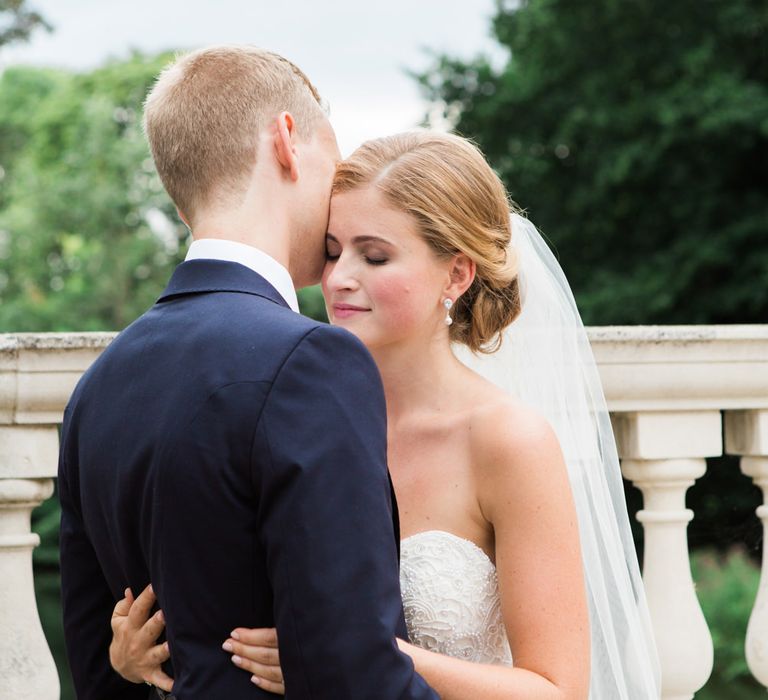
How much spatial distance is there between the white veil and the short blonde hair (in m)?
1.05

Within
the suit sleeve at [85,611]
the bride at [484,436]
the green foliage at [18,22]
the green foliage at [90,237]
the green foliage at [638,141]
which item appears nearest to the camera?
the suit sleeve at [85,611]

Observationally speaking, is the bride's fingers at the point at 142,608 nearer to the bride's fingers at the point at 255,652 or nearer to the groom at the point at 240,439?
the groom at the point at 240,439

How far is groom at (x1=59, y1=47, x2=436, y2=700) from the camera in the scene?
5.91 feet

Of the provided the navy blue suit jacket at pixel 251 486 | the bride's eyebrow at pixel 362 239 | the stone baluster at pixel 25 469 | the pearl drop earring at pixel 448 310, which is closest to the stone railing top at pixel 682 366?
the pearl drop earring at pixel 448 310

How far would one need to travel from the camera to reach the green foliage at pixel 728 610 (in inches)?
405

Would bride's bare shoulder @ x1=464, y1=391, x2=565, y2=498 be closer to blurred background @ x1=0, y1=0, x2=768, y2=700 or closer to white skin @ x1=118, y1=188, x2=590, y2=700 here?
white skin @ x1=118, y1=188, x2=590, y2=700

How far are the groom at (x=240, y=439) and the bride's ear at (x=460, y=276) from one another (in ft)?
2.08

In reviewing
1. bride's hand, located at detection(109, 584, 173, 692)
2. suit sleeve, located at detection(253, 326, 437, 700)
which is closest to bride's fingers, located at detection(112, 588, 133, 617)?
bride's hand, located at detection(109, 584, 173, 692)

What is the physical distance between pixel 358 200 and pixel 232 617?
1.16 m

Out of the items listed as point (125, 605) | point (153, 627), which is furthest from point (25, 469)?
point (153, 627)

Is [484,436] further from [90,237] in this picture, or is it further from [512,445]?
[90,237]

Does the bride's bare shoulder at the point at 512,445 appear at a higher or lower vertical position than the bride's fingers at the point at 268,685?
higher

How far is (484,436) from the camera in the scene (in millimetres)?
2684

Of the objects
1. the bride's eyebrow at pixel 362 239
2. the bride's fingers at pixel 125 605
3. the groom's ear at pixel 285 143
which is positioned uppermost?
the groom's ear at pixel 285 143
